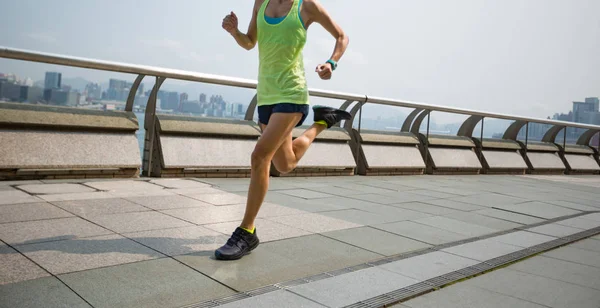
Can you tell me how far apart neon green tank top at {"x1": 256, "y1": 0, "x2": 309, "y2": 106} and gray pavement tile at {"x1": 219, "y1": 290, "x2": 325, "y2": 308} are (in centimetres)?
130

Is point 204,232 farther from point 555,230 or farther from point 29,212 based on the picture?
point 555,230

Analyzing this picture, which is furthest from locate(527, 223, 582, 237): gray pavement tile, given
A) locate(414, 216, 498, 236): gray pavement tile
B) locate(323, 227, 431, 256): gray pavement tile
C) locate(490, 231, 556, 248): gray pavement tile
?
locate(323, 227, 431, 256): gray pavement tile

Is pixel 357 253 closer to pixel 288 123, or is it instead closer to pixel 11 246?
pixel 288 123

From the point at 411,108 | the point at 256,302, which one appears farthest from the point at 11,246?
the point at 411,108

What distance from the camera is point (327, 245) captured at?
3.83 m

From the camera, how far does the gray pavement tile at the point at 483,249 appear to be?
3828mm

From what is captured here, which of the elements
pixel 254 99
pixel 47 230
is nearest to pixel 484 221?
pixel 254 99

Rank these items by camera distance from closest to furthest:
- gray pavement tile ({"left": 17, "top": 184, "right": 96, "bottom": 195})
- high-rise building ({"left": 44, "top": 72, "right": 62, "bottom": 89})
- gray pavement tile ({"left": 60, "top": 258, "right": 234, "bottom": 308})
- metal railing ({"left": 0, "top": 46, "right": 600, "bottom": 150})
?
gray pavement tile ({"left": 60, "top": 258, "right": 234, "bottom": 308}) → gray pavement tile ({"left": 17, "top": 184, "right": 96, "bottom": 195}) → metal railing ({"left": 0, "top": 46, "right": 600, "bottom": 150}) → high-rise building ({"left": 44, "top": 72, "right": 62, "bottom": 89})

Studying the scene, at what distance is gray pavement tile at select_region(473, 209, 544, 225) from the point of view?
5578 millimetres

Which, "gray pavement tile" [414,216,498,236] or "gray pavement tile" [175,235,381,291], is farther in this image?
"gray pavement tile" [414,216,498,236]

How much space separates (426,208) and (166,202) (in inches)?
108

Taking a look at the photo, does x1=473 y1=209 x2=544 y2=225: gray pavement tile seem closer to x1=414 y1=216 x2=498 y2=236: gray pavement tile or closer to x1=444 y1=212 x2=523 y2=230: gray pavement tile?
x1=444 y1=212 x2=523 y2=230: gray pavement tile

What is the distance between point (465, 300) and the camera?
281 cm

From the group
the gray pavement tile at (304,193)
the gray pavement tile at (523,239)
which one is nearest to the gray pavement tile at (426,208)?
the gray pavement tile at (304,193)
